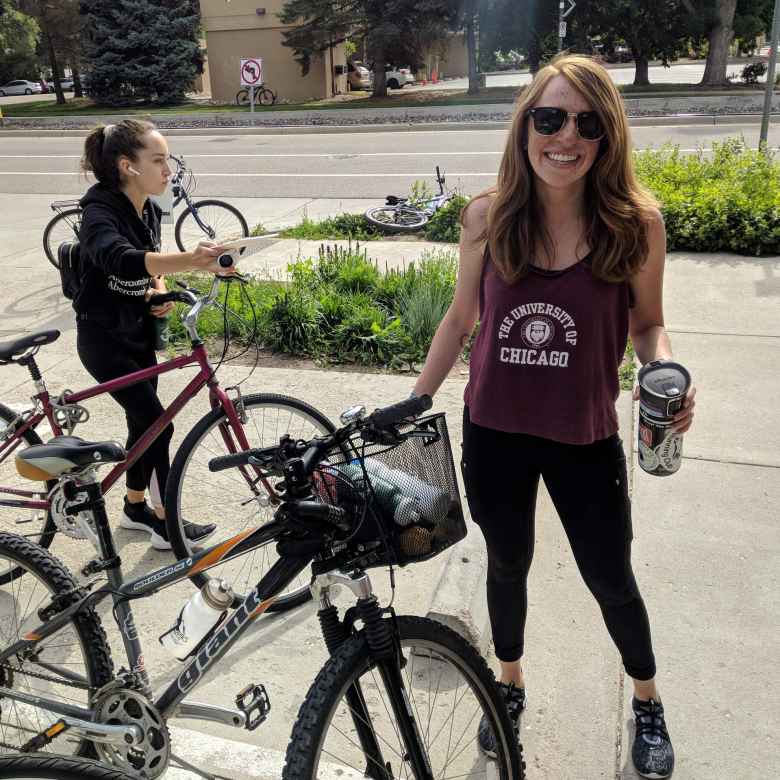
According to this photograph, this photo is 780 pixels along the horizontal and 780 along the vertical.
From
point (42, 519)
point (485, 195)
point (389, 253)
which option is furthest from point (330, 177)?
point (485, 195)

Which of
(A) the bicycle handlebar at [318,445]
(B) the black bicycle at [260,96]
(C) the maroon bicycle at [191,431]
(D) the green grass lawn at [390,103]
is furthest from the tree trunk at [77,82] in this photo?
(A) the bicycle handlebar at [318,445]

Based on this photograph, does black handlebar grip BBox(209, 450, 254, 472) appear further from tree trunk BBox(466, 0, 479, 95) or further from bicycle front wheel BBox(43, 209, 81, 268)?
tree trunk BBox(466, 0, 479, 95)

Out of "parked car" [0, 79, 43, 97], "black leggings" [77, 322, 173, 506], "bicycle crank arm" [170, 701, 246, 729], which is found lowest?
"bicycle crank arm" [170, 701, 246, 729]

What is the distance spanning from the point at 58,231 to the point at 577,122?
8124 millimetres

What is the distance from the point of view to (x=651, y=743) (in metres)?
2.52

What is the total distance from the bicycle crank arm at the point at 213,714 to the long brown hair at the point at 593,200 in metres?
1.38

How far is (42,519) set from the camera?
3.86 meters

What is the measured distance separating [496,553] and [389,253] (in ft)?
20.9

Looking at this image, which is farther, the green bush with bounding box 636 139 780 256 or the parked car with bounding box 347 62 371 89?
the parked car with bounding box 347 62 371 89

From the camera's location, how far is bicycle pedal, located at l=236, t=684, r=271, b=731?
7.10 feet

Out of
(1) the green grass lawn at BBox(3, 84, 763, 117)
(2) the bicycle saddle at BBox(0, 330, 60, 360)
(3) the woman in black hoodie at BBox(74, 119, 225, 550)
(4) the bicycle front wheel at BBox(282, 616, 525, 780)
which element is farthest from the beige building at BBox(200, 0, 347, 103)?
(4) the bicycle front wheel at BBox(282, 616, 525, 780)

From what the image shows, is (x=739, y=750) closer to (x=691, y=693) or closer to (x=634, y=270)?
(x=691, y=693)

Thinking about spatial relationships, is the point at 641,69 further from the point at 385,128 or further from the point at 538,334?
the point at 538,334

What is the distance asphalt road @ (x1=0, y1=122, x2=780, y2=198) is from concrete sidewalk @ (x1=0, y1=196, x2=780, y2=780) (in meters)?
7.80
